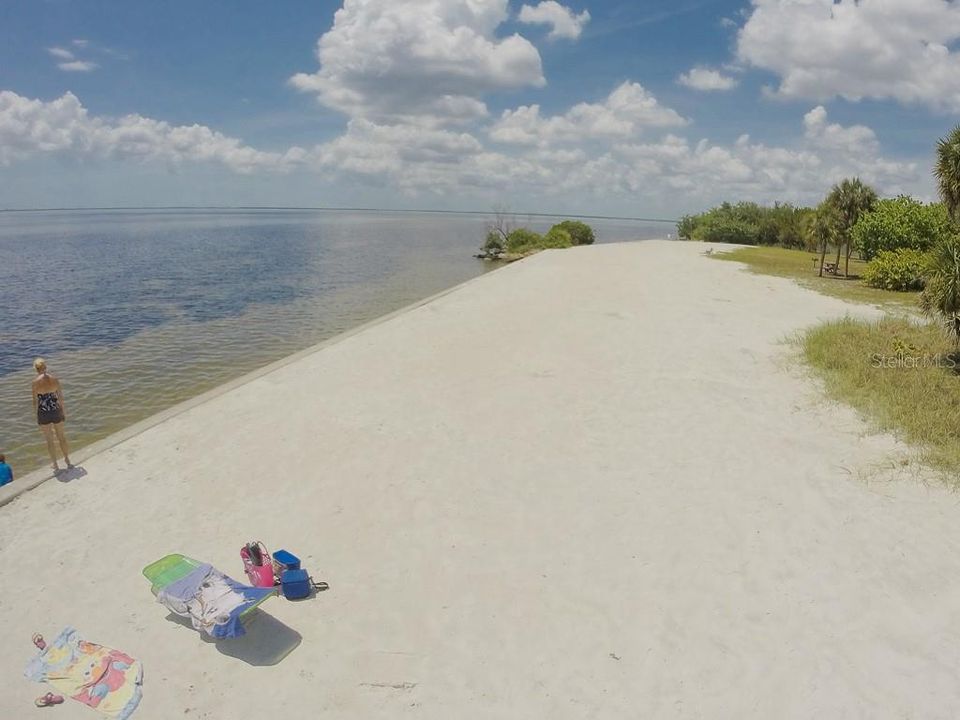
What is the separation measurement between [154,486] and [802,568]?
9317mm

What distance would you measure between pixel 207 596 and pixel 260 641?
74 cm

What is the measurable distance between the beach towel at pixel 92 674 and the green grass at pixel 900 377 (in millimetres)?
11058

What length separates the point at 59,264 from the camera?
55.1 meters

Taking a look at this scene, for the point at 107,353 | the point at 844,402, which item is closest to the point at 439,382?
the point at 844,402

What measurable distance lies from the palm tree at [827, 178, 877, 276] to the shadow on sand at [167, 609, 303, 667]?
119ft

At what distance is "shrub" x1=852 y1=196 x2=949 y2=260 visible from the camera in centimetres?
3200

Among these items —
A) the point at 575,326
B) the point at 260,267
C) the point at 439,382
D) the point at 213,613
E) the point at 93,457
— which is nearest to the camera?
the point at 213,613

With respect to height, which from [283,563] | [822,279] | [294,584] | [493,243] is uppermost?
[493,243]

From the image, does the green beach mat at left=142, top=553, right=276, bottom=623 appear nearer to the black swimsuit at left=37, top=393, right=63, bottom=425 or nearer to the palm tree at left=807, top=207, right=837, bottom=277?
the black swimsuit at left=37, top=393, right=63, bottom=425

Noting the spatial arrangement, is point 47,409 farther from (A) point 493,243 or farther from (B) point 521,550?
(A) point 493,243

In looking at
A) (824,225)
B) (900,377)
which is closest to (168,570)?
(900,377)

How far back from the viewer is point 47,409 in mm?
9297

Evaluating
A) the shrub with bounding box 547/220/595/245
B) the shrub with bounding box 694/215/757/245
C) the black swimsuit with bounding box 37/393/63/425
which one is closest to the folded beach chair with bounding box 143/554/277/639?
the black swimsuit with bounding box 37/393/63/425

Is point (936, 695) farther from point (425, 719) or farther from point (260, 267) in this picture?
point (260, 267)
